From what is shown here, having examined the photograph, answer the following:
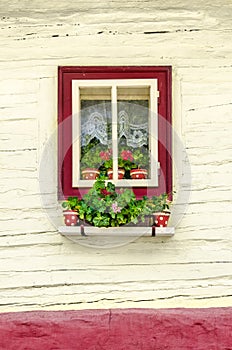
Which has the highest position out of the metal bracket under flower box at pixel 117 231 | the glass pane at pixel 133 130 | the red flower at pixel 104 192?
the glass pane at pixel 133 130

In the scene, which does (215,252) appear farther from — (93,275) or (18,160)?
(18,160)

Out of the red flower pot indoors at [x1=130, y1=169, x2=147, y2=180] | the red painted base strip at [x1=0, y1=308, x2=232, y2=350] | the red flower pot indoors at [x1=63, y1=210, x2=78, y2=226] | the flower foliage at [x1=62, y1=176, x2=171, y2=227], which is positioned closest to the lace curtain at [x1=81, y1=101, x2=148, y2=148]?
the red flower pot indoors at [x1=130, y1=169, x2=147, y2=180]

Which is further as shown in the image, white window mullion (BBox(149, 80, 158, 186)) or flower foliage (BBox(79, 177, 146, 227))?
white window mullion (BBox(149, 80, 158, 186))

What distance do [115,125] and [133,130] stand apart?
13 cm

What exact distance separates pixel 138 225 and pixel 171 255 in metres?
0.25

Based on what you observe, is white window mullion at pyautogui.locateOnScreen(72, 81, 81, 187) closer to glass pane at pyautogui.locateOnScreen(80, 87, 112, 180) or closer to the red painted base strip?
glass pane at pyautogui.locateOnScreen(80, 87, 112, 180)

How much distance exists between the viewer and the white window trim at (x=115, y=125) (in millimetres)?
4027

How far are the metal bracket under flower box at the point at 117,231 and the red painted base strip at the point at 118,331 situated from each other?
40cm

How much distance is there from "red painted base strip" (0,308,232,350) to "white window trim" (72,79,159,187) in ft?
2.21

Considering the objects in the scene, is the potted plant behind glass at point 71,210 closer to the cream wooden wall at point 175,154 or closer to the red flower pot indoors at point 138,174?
the cream wooden wall at point 175,154

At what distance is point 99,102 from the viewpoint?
4148 millimetres

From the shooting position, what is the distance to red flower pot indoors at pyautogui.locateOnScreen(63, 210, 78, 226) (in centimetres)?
394

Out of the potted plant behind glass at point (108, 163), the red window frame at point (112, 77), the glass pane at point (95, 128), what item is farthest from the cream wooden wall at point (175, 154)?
the potted plant behind glass at point (108, 163)

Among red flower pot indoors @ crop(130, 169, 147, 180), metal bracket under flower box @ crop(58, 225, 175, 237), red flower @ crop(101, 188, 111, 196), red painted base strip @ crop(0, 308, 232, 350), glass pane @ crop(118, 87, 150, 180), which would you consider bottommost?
red painted base strip @ crop(0, 308, 232, 350)
